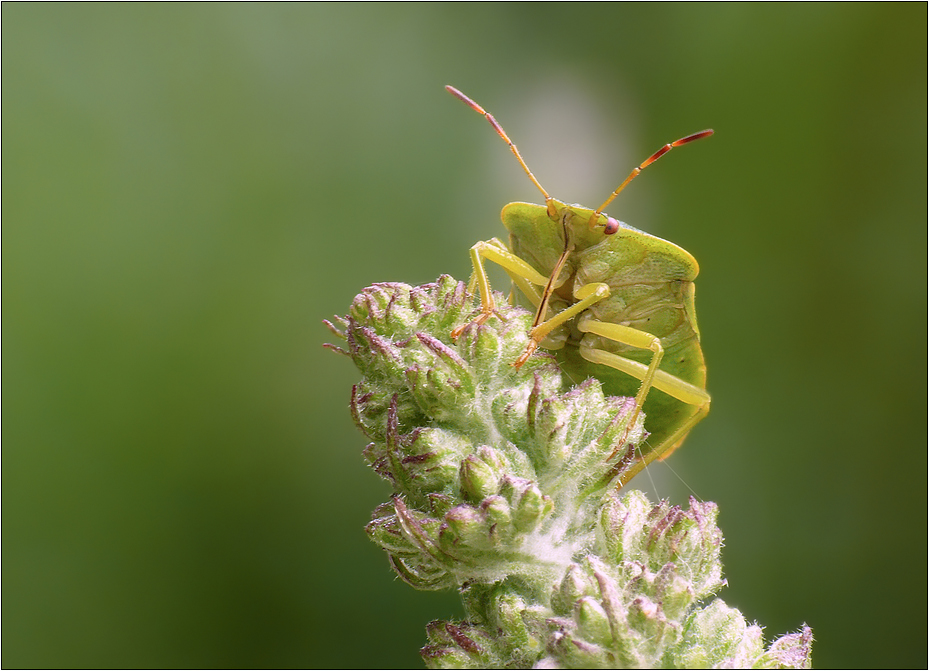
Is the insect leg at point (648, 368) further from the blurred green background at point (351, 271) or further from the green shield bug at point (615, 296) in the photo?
the blurred green background at point (351, 271)

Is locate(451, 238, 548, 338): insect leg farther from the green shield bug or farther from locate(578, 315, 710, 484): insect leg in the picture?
locate(578, 315, 710, 484): insect leg

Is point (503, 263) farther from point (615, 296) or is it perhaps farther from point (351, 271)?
point (351, 271)

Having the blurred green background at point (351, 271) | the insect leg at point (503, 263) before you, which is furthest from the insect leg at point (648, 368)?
the blurred green background at point (351, 271)

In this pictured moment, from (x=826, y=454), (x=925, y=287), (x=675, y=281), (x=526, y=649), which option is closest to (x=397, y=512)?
(x=526, y=649)

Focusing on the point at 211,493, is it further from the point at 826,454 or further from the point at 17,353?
the point at 826,454

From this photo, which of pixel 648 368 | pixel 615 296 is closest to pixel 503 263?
pixel 615 296

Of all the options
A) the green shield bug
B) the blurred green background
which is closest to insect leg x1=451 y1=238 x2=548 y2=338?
the green shield bug
